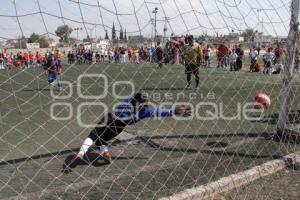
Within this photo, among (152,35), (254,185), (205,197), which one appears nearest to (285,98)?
(254,185)

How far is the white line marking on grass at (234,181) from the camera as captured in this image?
4533mm

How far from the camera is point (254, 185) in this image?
16.8 ft

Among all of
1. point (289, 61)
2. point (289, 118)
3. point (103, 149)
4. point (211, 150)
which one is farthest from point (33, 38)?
point (289, 118)

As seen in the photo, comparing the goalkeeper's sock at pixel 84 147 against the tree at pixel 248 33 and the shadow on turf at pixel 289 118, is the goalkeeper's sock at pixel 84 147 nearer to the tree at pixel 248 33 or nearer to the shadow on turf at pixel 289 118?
the tree at pixel 248 33

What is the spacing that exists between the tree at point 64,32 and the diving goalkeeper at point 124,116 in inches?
102

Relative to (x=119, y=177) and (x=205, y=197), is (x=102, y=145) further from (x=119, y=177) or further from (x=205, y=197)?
(x=205, y=197)

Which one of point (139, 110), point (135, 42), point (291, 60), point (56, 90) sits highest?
point (135, 42)

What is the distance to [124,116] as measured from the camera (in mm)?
6070

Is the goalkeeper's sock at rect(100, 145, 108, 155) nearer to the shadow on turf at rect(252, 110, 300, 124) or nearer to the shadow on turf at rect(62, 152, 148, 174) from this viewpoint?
the shadow on turf at rect(62, 152, 148, 174)

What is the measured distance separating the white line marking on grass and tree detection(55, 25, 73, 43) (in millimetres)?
1989

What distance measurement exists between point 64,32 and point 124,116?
109 inches

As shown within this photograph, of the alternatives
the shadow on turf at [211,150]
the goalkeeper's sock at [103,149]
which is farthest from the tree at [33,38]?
the shadow on turf at [211,150]

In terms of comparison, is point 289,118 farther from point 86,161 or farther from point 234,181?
point 86,161

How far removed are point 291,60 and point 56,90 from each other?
30.9ft
